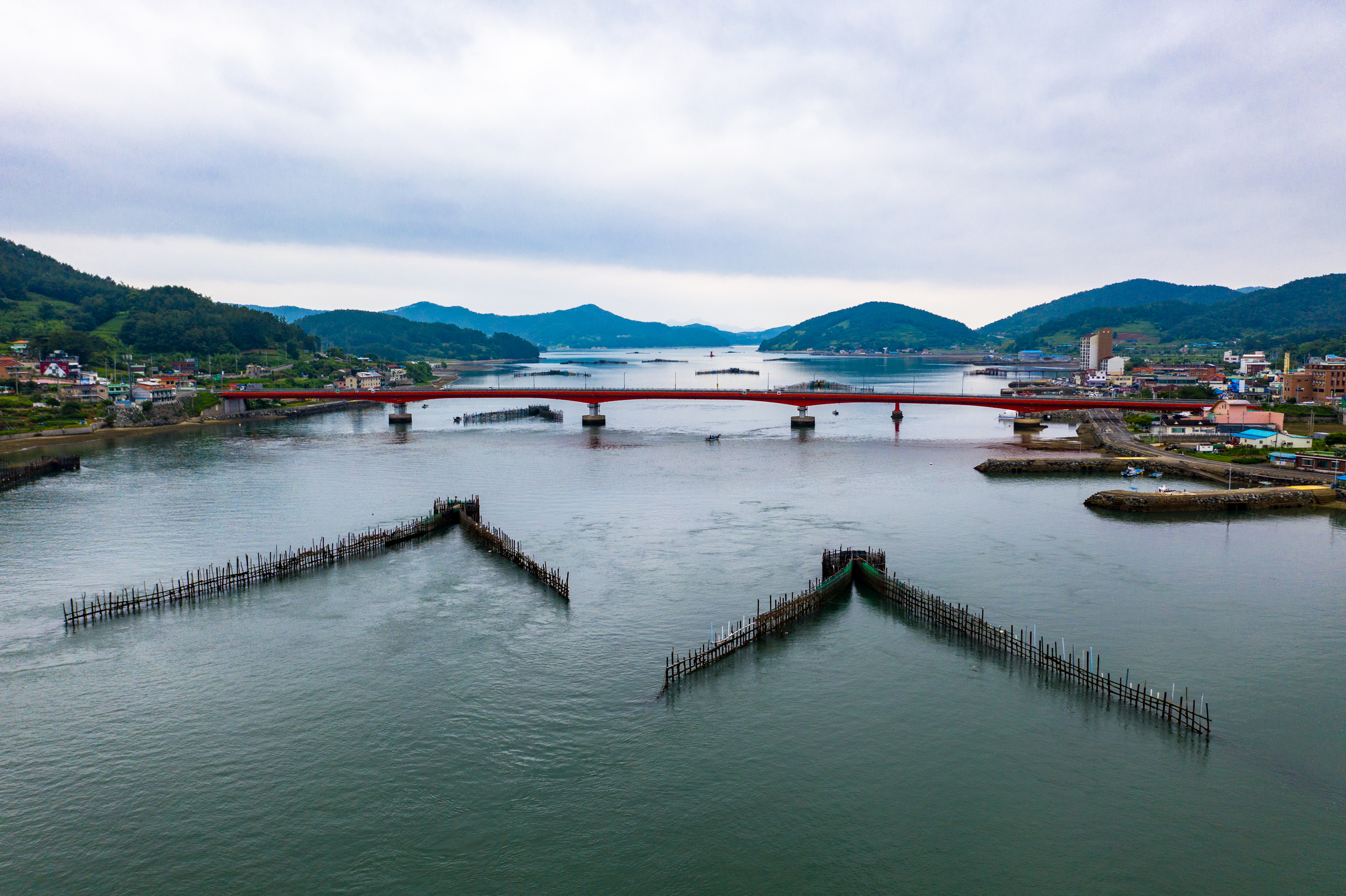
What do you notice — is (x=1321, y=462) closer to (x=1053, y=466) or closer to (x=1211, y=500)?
(x=1211, y=500)

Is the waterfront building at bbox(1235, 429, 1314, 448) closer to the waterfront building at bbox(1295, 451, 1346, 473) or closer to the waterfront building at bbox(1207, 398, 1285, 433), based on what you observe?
the waterfront building at bbox(1207, 398, 1285, 433)

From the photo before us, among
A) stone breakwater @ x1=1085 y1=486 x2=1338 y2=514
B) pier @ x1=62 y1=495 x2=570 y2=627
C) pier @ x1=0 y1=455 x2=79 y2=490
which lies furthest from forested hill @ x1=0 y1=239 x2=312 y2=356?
stone breakwater @ x1=1085 y1=486 x2=1338 y2=514

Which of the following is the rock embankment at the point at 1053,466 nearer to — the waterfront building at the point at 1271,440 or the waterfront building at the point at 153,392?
the waterfront building at the point at 1271,440

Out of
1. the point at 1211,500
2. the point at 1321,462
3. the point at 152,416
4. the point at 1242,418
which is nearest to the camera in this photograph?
the point at 1211,500

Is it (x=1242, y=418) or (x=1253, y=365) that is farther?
(x=1253, y=365)

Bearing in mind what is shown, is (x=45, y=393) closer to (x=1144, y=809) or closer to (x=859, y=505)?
(x=859, y=505)

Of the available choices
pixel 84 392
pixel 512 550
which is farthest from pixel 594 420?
pixel 84 392

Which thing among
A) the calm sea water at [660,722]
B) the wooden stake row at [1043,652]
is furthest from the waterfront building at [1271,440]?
the wooden stake row at [1043,652]
